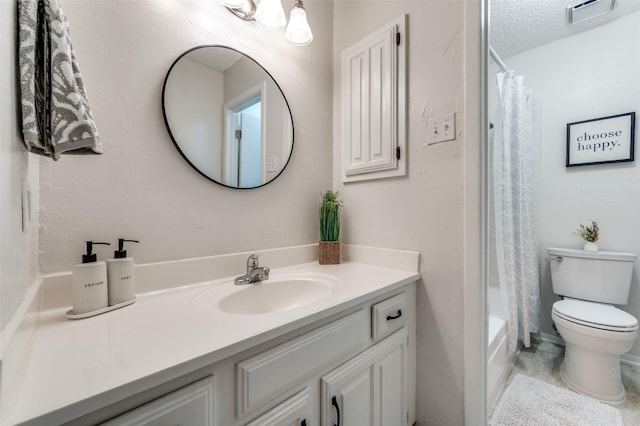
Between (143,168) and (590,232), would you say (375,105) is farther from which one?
(590,232)

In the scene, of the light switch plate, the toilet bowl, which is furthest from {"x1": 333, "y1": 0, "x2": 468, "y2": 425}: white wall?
the toilet bowl

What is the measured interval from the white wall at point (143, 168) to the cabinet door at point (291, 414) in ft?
1.94

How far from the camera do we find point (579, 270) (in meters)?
1.71

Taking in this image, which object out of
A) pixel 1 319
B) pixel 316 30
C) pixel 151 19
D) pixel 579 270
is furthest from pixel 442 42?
pixel 579 270

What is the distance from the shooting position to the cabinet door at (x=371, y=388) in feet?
2.35

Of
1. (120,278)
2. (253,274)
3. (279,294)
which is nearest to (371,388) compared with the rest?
(279,294)

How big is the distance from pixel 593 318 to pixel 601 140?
1192 millimetres

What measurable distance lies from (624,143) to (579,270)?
87 cm

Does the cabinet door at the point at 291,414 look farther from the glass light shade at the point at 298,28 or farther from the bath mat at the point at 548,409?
the glass light shade at the point at 298,28

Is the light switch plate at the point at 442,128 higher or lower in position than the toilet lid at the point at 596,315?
higher

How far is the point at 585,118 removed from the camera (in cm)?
182

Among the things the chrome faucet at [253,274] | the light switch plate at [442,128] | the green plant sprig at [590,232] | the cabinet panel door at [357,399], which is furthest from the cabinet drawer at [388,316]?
the green plant sprig at [590,232]

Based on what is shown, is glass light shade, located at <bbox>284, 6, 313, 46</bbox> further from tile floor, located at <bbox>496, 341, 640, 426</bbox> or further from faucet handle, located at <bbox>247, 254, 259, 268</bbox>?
tile floor, located at <bbox>496, 341, 640, 426</bbox>

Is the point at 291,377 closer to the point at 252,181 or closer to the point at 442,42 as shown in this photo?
→ the point at 252,181
